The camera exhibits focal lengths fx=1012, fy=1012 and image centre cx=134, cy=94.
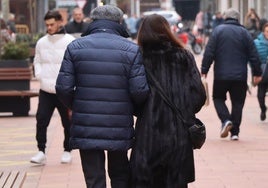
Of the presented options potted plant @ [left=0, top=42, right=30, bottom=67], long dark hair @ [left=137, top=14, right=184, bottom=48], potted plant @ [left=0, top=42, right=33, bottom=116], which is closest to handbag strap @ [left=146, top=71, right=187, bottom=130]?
long dark hair @ [left=137, top=14, right=184, bottom=48]

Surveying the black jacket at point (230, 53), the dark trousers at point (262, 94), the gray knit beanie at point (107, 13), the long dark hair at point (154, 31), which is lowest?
the dark trousers at point (262, 94)

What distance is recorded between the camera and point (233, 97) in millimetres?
13594

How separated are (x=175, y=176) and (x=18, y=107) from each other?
10860 mm

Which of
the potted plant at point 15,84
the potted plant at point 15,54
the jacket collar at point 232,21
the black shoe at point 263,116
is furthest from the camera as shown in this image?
the potted plant at point 15,54

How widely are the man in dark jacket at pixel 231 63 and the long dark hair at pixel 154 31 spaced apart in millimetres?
5957

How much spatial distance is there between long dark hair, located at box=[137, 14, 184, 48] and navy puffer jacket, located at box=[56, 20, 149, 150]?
10cm

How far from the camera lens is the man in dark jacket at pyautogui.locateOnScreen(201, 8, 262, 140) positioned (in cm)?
1337

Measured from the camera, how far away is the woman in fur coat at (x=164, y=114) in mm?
7242

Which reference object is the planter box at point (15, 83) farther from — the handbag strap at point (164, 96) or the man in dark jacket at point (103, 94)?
the handbag strap at point (164, 96)

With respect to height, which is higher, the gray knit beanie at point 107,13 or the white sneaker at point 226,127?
the gray knit beanie at point 107,13

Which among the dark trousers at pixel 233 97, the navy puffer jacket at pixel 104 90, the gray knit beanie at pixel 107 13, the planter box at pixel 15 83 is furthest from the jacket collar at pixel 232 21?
the navy puffer jacket at pixel 104 90

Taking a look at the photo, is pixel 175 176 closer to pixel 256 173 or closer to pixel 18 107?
pixel 256 173

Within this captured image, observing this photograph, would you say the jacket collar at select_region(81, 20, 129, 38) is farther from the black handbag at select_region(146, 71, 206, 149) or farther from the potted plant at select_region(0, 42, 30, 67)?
the potted plant at select_region(0, 42, 30, 67)

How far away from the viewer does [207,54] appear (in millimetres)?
13422
